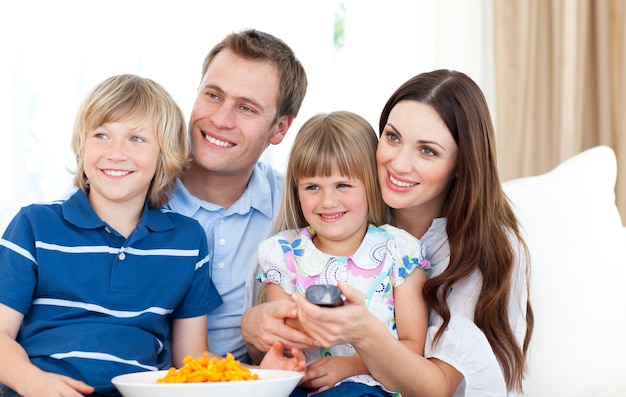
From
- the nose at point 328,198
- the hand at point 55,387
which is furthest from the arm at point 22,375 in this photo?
the nose at point 328,198

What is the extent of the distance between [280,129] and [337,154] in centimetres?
64

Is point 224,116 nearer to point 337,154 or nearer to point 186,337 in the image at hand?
point 337,154

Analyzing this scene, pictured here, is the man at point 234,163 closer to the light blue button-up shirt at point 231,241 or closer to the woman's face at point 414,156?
the light blue button-up shirt at point 231,241

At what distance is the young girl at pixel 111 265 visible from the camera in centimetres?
181

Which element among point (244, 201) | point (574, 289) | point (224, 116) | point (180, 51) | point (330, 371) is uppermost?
point (180, 51)

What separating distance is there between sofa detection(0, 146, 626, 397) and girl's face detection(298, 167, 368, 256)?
0.51 meters

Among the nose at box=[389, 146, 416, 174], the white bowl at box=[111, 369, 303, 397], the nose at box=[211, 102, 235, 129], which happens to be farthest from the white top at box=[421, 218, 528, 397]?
the nose at box=[211, 102, 235, 129]

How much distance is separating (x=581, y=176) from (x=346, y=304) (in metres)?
1.05

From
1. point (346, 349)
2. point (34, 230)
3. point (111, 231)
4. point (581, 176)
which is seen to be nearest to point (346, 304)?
point (346, 349)

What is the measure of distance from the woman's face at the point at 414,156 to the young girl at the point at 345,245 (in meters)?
0.06

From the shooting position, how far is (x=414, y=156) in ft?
6.47

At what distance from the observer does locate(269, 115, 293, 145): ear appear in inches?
99.1

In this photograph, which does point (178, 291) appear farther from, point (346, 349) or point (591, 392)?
point (591, 392)

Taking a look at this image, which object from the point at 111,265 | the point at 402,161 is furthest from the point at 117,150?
the point at 402,161
